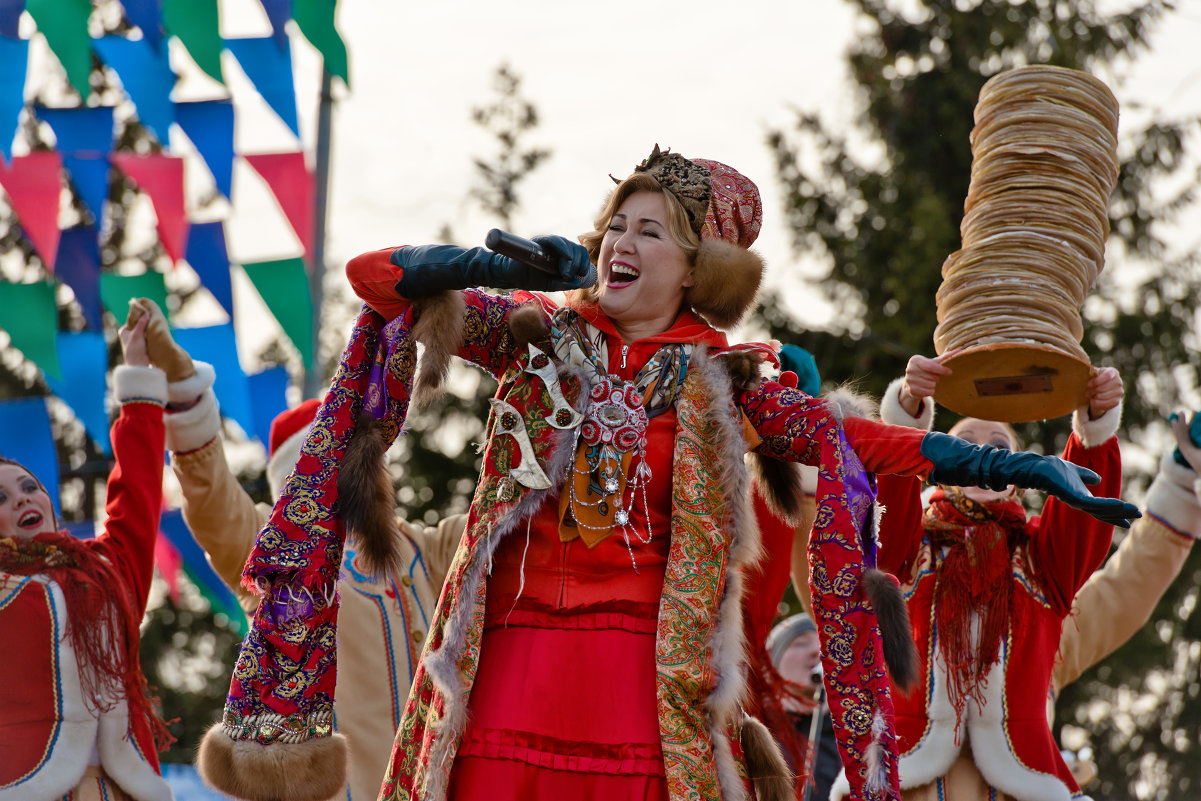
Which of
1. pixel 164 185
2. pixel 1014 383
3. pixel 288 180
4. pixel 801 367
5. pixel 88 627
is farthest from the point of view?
pixel 288 180

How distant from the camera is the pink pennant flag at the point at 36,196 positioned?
7.79 meters

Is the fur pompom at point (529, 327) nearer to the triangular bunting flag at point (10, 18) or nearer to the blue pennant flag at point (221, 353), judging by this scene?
the blue pennant flag at point (221, 353)

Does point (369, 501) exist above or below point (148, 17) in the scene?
below

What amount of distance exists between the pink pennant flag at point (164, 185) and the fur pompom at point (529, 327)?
18.2ft

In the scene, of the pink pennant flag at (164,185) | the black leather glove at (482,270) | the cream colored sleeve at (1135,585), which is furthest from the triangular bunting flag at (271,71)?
the black leather glove at (482,270)

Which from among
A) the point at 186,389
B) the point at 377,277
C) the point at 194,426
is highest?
the point at 377,277

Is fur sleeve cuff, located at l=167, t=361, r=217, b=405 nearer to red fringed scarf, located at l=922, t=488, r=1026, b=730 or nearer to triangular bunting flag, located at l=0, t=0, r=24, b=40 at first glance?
red fringed scarf, located at l=922, t=488, r=1026, b=730

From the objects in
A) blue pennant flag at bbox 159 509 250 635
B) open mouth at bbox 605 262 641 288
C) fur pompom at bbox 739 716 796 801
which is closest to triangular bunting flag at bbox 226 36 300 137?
blue pennant flag at bbox 159 509 250 635

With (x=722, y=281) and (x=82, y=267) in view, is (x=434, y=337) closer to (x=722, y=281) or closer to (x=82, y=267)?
(x=722, y=281)

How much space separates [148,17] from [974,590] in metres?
6.61

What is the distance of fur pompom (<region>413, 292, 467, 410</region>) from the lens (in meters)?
2.77

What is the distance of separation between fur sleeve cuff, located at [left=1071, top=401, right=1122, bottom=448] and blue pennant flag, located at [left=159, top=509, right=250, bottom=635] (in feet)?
15.0

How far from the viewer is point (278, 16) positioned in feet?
27.2

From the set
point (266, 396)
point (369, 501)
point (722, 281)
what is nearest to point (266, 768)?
point (369, 501)
